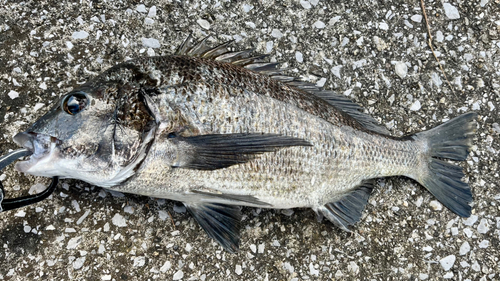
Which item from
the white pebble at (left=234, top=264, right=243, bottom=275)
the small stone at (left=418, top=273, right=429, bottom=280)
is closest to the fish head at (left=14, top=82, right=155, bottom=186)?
the white pebble at (left=234, top=264, right=243, bottom=275)

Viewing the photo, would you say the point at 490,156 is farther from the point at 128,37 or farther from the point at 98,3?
the point at 98,3

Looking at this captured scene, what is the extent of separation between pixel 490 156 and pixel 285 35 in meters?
1.78

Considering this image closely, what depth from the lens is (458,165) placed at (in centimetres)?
283

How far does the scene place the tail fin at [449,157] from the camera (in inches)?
103

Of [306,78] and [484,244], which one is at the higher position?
[306,78]

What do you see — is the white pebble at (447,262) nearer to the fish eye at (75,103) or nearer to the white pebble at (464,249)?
the white pebble at (464,249)

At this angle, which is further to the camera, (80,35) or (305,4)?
(305,4)

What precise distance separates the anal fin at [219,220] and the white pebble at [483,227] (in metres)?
1.76

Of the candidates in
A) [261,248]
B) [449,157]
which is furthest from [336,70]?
[261,248]

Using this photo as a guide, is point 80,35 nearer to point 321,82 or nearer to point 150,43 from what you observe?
point 150,43

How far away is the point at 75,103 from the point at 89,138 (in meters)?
0.21

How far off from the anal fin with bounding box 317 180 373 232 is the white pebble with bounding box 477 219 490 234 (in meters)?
0.96

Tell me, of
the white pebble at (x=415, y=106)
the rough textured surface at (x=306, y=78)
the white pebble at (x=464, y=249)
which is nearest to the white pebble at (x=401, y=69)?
the rough textured surface at (x=306, y=78)

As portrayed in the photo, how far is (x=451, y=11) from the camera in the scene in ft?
10.2
